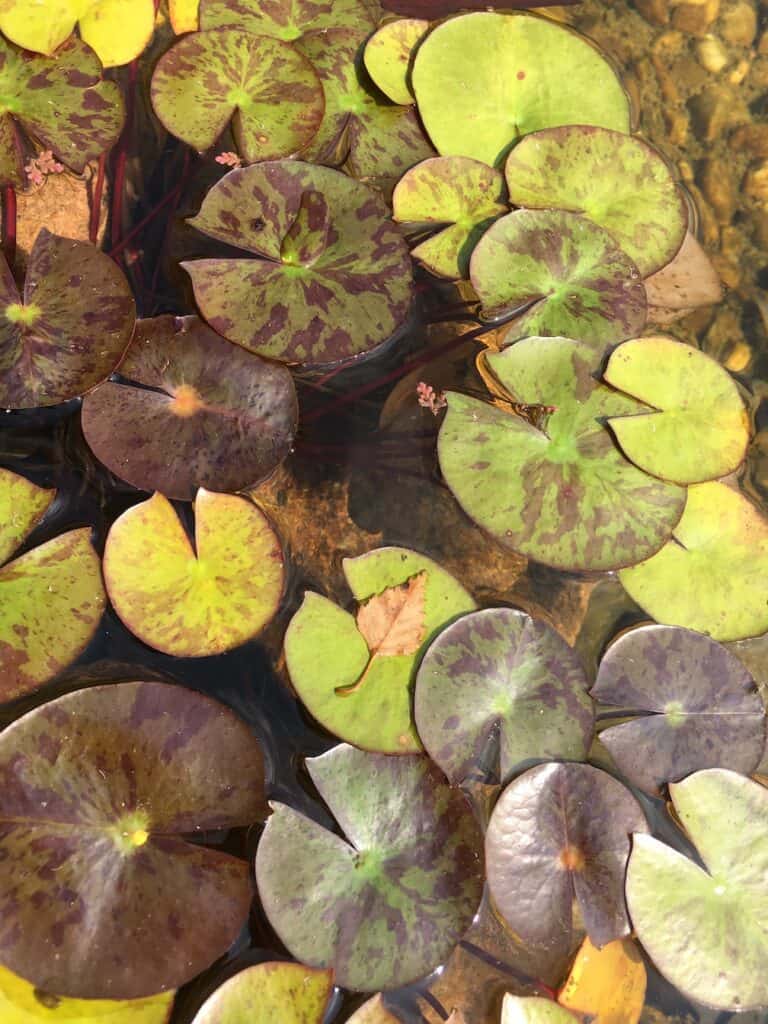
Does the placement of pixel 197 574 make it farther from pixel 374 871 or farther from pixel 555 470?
pixel 555 470

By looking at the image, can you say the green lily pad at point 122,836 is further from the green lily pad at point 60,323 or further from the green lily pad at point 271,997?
the green lily pad at point 60,323

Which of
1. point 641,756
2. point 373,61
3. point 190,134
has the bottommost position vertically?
point 641,756

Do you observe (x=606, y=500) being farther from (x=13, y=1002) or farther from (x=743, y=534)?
(x=13, y=1002)

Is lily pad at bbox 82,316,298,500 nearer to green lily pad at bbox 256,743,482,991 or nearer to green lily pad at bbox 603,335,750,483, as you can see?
green lily pad at bbox 256,743,482,991

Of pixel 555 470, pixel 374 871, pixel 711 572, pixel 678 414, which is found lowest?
pixel 374 871

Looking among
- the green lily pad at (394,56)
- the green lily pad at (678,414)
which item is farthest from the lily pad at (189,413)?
the green lily pad at (394,56)

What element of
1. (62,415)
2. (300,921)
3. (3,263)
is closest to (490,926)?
(300,921)

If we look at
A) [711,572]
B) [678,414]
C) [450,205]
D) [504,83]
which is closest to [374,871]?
[711,572]
